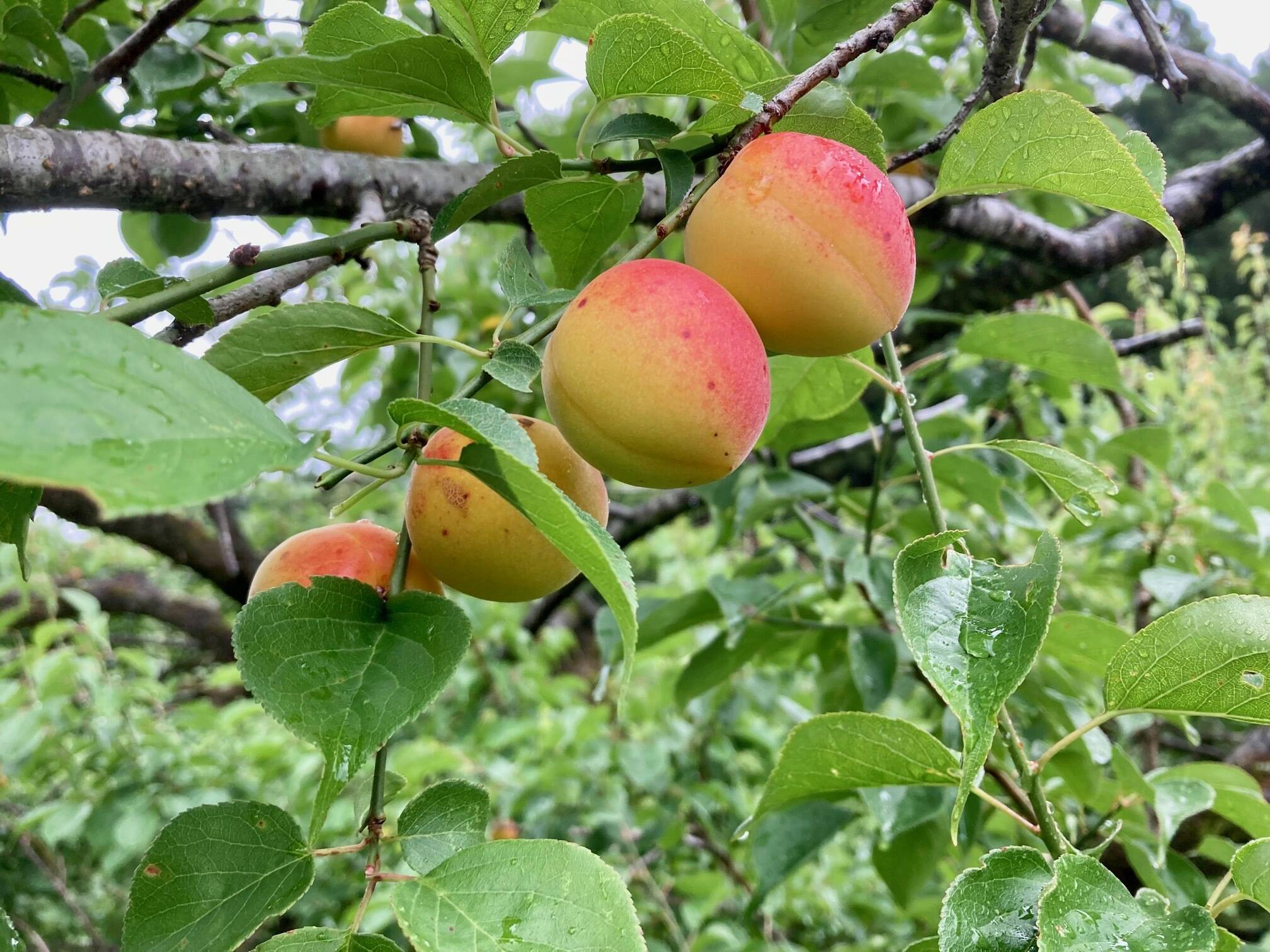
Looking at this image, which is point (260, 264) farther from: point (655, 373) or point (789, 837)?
point (789, 837)

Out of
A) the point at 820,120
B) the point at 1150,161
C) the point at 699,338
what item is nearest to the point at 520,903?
the point at 699,338

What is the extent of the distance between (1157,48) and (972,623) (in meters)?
0.71

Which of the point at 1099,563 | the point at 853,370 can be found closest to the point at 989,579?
the point at 853,370

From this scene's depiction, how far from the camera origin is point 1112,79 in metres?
1.86

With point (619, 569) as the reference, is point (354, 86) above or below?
above

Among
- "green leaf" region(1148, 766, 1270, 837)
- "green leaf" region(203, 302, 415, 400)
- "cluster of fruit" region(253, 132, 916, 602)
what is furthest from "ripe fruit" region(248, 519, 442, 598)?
"green leaf" region(1148, 766, 1270, 837)

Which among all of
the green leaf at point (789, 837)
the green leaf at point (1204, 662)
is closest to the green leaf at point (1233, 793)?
the green leaf at point (1204, 662)

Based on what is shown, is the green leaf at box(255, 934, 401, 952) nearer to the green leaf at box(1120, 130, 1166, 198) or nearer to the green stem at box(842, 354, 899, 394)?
the green stem at box(842, 354, 899, 394)

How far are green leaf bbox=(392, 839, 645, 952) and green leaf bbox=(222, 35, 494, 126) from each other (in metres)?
0.50

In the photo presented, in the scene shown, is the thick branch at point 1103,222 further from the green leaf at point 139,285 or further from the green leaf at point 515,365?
the green leaf at point 139,285

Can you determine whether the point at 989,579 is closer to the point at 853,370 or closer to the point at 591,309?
the point at 591,309

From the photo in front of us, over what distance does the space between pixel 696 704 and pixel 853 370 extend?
4.66 feet

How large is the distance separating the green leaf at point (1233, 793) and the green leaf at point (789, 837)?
0.37 m

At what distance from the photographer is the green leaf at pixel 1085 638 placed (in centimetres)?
86
